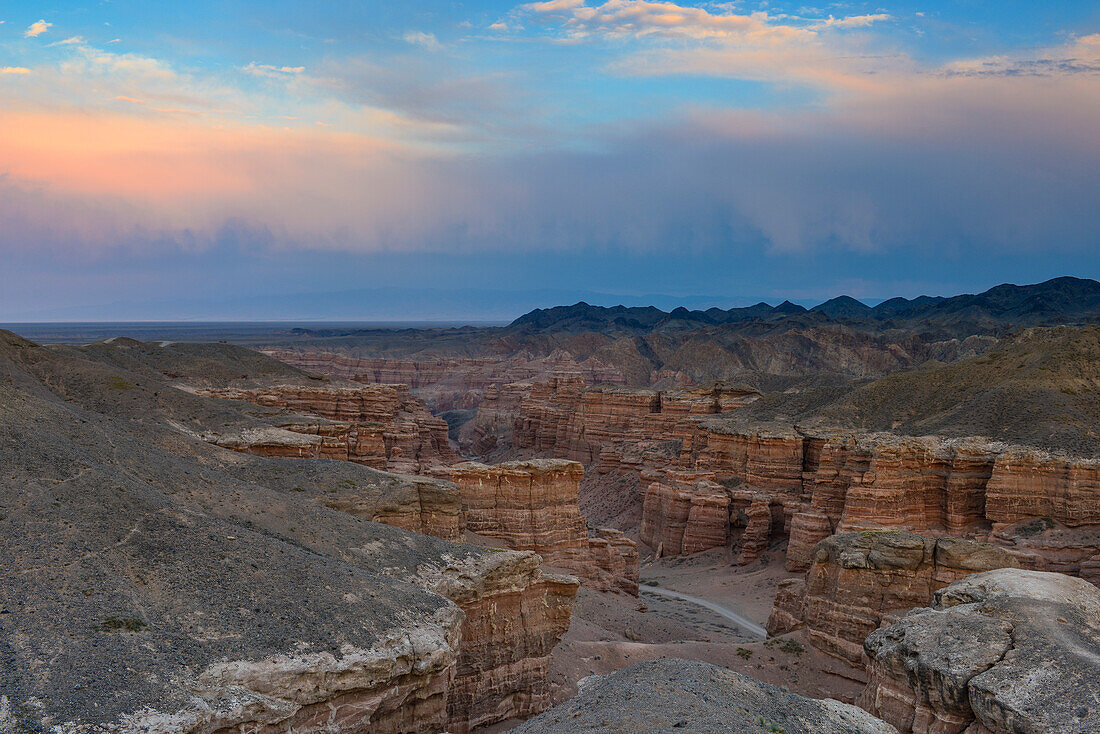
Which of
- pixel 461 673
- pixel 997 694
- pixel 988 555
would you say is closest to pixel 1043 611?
pixel 997 694

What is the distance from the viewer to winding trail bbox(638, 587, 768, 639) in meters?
37.6

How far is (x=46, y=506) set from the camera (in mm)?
16141

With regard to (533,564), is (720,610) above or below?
below

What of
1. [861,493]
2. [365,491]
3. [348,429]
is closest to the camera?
[365,491]

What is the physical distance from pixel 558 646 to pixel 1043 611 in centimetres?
1456

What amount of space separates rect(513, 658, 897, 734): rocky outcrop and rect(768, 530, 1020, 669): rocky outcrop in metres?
10.5

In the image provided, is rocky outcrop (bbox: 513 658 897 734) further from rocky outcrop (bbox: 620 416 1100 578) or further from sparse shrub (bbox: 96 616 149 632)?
rocky outcrop (bbox: 620 416 1100 578)

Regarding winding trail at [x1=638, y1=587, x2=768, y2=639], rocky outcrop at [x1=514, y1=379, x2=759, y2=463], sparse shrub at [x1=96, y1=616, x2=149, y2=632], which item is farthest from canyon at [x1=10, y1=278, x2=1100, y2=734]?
rocky outcrop at [x1=514, y1=379, x2=759, y2=463]

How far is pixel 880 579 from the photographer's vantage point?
26266 mm

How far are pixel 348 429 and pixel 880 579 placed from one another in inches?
1178

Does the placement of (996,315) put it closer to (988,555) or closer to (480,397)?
(480,397)

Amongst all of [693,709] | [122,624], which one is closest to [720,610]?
[693,709]

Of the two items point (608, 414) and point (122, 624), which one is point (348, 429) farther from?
point (608, 414)

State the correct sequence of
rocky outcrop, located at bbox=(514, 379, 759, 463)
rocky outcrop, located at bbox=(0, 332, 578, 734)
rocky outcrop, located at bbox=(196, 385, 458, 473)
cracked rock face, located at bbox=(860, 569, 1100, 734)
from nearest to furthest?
rocky outcrop, located at bbox=(0, 332, 578, 734) < cracked rock face, located at bbox=(860, 569, 1100, 734) < rocky outcrop, located at bbox=(196, 385, 458, 473) < rocky outcrop, located at bbox=(514, 379, 759, 463)
